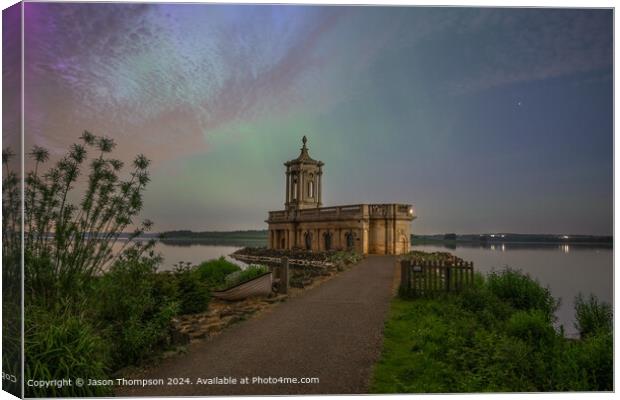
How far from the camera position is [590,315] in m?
9.75

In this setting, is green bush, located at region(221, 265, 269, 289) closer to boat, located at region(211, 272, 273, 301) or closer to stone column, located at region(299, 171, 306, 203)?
boat, located at region(211, 272, 273, 301)

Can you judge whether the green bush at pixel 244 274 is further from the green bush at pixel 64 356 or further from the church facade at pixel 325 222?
the church facade at pixel 325 222

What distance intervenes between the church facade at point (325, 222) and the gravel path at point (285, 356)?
53.9ft

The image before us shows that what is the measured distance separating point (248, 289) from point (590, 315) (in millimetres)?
7807

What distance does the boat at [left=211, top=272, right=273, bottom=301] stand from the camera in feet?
37.1

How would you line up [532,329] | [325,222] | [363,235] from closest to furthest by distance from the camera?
[532,329] < [363,235] < [325,222]

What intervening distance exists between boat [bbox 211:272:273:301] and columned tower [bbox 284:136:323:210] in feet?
54.7

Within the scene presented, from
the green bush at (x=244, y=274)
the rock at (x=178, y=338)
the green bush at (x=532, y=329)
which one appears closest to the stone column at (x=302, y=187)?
the green bush at (x=244, y=274)

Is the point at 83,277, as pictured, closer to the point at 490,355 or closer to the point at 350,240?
the point at 490,355

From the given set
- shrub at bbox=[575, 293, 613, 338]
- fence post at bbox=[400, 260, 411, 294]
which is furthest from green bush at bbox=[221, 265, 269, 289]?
shrub at bbox=[575, 293, 613, 338]

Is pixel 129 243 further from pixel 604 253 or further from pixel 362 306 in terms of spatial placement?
pixel 604 253

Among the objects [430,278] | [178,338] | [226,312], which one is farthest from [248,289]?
[430,278]

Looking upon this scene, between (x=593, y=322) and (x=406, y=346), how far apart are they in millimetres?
4768

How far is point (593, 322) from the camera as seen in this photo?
963 cm
